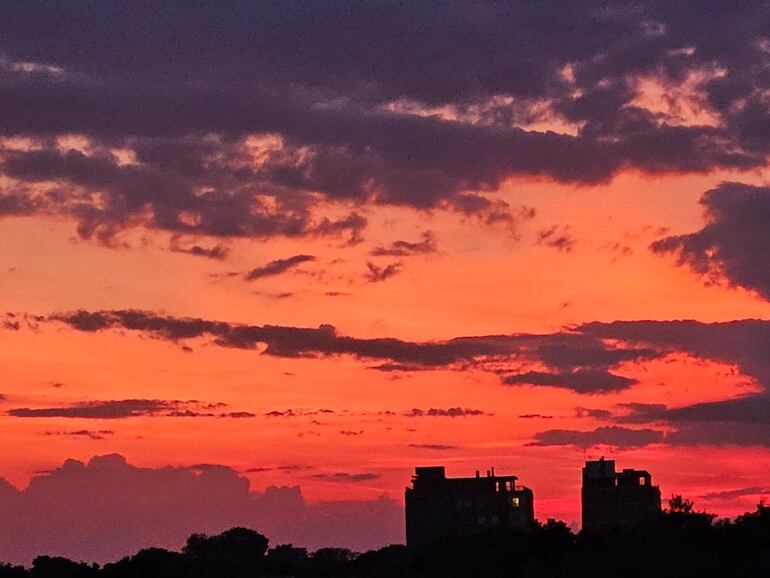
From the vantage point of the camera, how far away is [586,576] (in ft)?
651

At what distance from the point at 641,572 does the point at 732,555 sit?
10.1 meters

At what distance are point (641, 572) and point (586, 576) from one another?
972 cm

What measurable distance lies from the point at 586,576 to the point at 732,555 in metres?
16.4

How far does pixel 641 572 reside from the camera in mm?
190125

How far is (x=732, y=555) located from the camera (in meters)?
192
